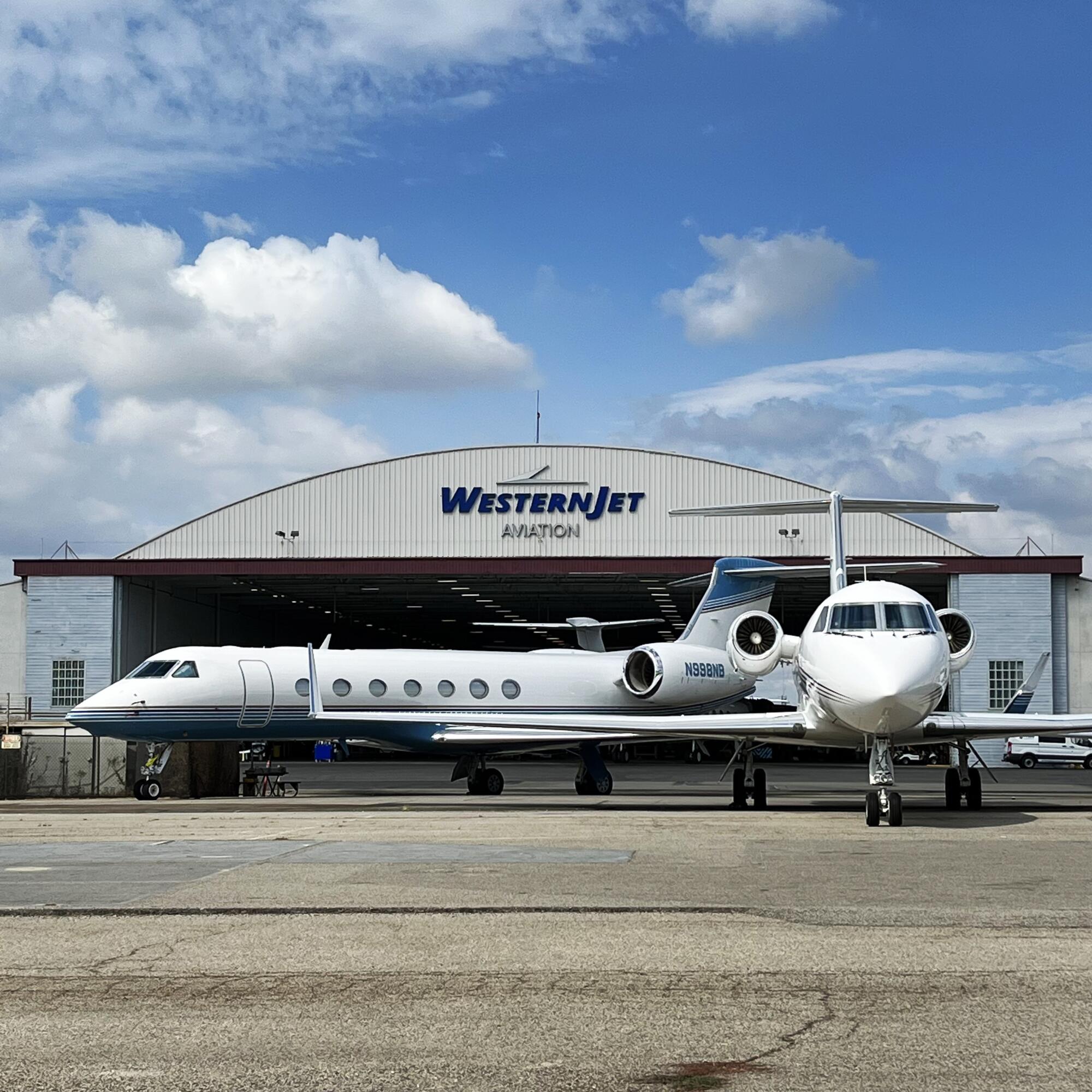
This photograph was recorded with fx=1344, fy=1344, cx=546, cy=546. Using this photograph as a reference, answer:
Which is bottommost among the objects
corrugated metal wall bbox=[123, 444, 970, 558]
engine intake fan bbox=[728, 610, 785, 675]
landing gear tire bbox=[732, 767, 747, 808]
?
Result: landing gear tire bbox=[732, 767, 747, 808]

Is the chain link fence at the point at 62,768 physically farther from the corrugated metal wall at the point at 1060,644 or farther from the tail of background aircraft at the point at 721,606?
the corrugated metal wall at the point at 1060,644

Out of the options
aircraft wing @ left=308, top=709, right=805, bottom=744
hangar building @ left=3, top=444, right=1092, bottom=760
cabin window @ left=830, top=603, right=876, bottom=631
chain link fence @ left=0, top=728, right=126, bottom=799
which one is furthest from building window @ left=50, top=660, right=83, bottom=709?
cabin window @ left=830, top=603, right=876, bottom=631

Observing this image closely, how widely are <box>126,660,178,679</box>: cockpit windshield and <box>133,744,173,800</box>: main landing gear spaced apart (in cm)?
138

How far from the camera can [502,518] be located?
143ft

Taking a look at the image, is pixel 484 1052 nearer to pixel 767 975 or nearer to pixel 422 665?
pixel 767 975

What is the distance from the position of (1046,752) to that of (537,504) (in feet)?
83.5

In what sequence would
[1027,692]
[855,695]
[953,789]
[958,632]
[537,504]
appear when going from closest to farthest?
[855,695], [958,632], [953,789], [1027,692], [537,504]

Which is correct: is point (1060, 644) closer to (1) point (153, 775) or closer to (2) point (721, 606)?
(2) point (721, 606)

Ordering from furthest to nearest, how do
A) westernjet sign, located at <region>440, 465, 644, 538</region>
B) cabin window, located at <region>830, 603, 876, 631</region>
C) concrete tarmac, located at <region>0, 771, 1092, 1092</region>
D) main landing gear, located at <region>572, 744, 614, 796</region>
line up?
westernjet sign, located at <region>440, 465, 644, 538</region>, main landing gear, located at <region>572, 744, 614, 796</region>, cabin window, located at <region>830, 603, 876, 631</region>, concrete tarmac, located at <region>0, 771, 1092, 1092</region>

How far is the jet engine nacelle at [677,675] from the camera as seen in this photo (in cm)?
2858

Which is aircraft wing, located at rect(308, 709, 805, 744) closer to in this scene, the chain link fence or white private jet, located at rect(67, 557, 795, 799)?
white private jet, located at rect(67, 557, 795, 799)

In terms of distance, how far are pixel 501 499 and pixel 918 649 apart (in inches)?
1108

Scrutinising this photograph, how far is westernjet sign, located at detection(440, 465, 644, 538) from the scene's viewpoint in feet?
142

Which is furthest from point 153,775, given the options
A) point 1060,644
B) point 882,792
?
point 1060,644
